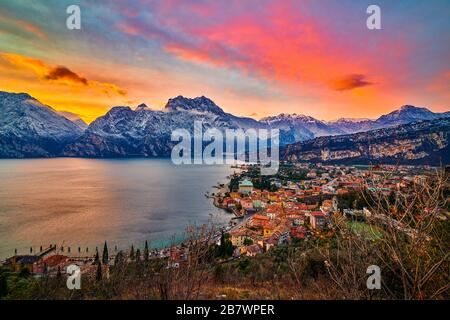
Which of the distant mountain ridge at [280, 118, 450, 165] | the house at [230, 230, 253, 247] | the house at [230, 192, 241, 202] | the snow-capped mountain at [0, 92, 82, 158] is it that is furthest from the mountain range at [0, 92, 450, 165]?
the house at [230, 230, 253, 247]

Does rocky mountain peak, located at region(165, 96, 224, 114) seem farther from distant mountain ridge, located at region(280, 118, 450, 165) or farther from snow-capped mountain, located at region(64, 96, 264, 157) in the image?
distant mountain ridge, located at region(280, 118, 450, 165)

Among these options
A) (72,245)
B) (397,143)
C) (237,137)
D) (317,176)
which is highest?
(237,137)

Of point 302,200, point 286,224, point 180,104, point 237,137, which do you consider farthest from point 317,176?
point 180,104

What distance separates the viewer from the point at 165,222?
69.9 feet

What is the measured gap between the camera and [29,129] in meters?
114

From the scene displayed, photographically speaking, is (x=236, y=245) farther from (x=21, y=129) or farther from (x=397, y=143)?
(x=21, y=129)

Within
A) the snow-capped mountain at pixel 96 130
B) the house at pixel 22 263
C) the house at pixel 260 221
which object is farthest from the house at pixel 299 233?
the snow-capped mountain at pixel 96 130

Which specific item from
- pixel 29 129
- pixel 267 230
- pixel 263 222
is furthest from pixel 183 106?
pixel 267 230

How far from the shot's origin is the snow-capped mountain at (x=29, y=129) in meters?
102

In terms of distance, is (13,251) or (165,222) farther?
(165,222)

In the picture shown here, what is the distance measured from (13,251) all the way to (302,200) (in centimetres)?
2263

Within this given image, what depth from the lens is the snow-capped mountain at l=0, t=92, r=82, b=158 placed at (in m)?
102

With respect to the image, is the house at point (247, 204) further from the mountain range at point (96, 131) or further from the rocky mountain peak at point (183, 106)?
the rocky mountain peak at point (183, 106)
